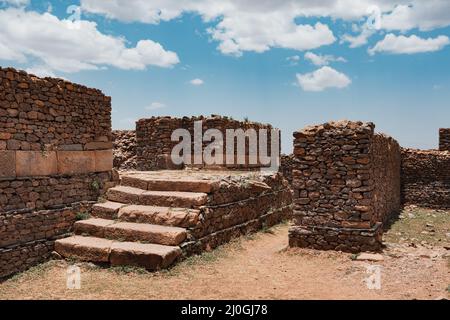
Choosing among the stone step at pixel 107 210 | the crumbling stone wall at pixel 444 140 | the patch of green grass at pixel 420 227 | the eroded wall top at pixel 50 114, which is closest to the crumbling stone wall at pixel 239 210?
the stone step at pixel 107 210

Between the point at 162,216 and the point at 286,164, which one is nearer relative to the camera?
the point at 162,216

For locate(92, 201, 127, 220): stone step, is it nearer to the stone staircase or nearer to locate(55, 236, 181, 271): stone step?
the stone staircase

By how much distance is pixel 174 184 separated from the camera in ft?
32.8

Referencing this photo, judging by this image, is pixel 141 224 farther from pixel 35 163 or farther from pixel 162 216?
pixel 35 163

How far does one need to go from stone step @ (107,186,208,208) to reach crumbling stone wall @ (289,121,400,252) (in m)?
2.39

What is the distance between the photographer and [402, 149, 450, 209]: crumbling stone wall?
661 inches

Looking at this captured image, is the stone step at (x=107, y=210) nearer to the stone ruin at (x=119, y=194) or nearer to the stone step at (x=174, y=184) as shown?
the stone ruin at (x=119, y=194)

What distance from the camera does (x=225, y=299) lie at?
6.48 m

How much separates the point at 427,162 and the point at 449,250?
27.9ft

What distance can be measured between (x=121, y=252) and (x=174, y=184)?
257 centimetres

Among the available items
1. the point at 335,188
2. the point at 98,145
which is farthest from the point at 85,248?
the point at 335,188

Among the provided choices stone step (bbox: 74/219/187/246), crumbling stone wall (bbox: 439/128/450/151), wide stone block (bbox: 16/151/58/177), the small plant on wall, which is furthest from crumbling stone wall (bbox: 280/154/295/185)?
wide stone block (bbox: 16/151/58/177)

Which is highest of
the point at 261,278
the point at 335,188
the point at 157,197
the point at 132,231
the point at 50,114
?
the point at 50,114

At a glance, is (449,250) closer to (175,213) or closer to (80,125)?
(175,213)
